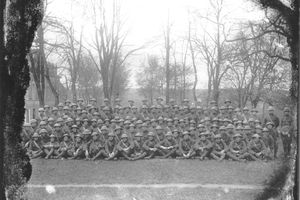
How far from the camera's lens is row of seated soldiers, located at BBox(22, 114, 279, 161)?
10.3 ft

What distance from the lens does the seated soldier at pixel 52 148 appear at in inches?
119

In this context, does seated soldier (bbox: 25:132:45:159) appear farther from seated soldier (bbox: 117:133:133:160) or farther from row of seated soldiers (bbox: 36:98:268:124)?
seated soldier (bbox: 117:133:133:160)

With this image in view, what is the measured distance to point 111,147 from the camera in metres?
3.77

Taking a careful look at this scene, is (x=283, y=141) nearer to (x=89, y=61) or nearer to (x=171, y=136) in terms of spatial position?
(x=171, y=136)

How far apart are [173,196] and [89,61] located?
1526 mm

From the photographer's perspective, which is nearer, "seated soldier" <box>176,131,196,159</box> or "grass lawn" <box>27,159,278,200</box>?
"grass lawn" <box>27,159,278,200</box>

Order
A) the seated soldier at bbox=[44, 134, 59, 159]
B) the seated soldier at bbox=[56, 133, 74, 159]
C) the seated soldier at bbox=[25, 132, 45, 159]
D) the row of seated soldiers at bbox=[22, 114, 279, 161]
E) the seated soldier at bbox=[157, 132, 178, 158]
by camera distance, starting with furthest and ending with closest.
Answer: the seated soldier at bbox=[157, 132, 178, 158]
the seated soldier at bbox=[56, 133, 74, 159]
the row of seated soldiers at bbox=[22, 114, 279, 161]
the seated soldier at bbox=[44, 134, 59, 159]
the seated soldier at bbox=[25, 132, 45, 159]

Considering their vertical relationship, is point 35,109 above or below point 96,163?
above

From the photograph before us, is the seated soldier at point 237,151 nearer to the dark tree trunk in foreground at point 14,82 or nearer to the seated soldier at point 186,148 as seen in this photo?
the seated soldier at point 186,148

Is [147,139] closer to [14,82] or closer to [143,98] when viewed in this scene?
[143,98]

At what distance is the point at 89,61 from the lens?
119 inches

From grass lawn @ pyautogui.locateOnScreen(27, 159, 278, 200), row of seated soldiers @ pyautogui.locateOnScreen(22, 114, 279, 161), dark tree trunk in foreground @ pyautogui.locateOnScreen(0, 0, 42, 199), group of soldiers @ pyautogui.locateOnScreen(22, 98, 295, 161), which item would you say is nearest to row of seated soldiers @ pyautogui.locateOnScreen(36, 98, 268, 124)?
group of soldiers @ pyautogui.locateOnScreen(22, 98, 295, 161)

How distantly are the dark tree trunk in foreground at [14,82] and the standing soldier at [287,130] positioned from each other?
239 cm

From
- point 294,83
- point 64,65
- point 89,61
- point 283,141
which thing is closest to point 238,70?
point 294,83
